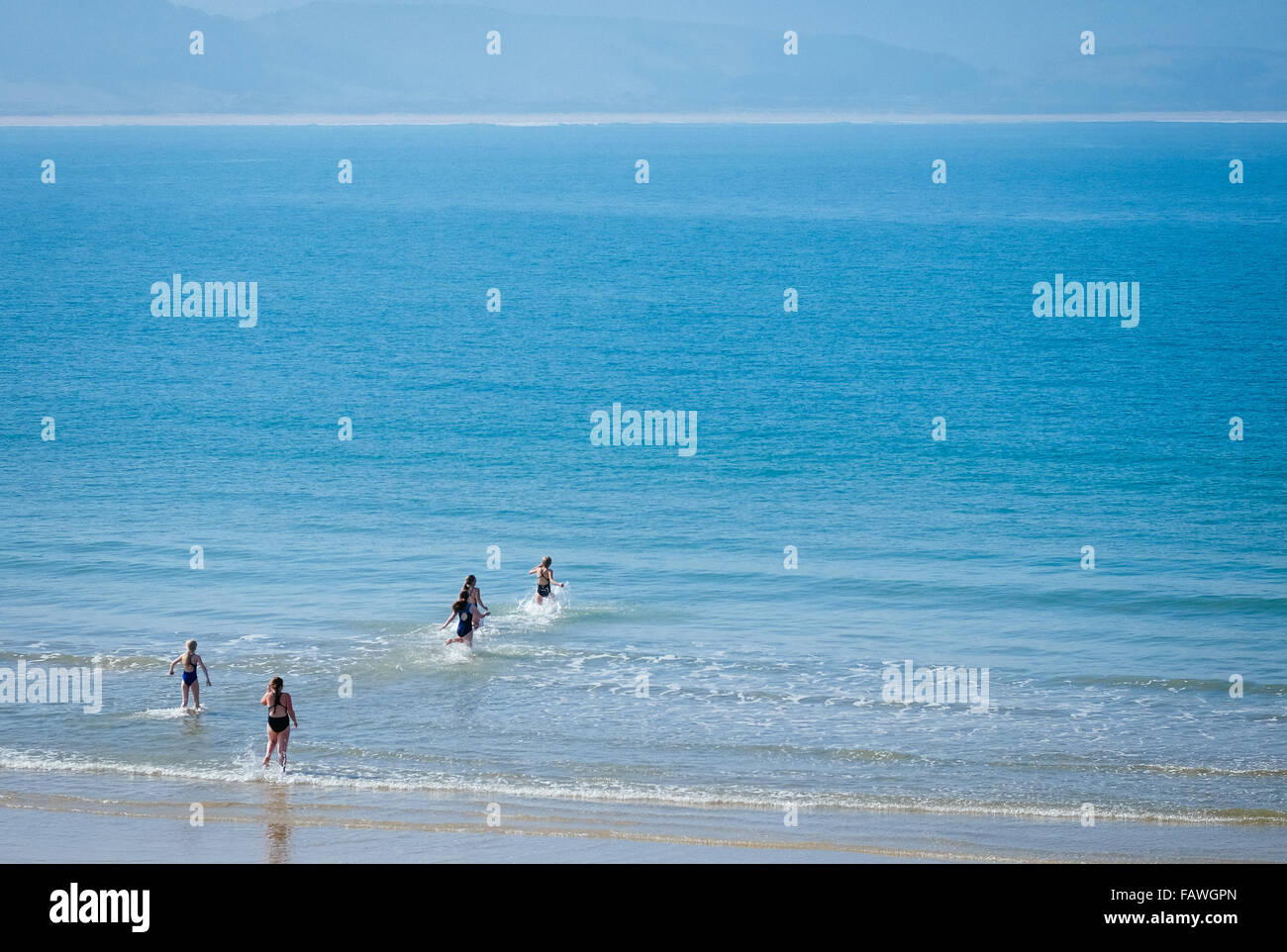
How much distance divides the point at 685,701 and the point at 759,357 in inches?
1717

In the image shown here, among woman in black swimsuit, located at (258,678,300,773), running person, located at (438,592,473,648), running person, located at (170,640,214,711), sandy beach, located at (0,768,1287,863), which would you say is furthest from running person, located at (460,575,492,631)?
sandy beach, located at (0,768,1287,863)

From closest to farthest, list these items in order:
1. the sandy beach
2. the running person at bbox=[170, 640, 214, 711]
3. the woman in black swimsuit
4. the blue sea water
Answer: the sandy beach < the woman in black swimsuit < the blue sea water < the running person at bbox=[170, 640, 214, 711]

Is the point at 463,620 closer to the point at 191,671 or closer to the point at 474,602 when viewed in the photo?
the point at 474,602

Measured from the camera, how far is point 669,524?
120 ft

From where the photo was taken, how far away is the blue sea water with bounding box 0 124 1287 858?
2033 centimetres

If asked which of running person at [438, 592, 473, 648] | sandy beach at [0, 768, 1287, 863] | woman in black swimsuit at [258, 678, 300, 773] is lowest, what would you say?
sandy beach at [0, 768, 1287, 863]

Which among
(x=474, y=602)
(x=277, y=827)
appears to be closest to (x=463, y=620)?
(x=474, y=602)

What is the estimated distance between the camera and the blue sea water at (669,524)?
2033 cm

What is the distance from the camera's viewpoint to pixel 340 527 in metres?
36.6

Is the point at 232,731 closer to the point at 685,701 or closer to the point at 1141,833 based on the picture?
the point at 685,701

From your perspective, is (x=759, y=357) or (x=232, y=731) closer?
(x=232, y=731)

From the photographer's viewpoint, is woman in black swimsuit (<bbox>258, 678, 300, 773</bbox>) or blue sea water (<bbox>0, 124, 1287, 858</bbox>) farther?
blue sea water (<bbox>0, 124, 1287, 858</bbox>)

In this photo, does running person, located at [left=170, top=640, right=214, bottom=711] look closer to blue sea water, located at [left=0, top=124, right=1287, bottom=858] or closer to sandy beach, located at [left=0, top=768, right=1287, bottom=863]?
blue sea water, located at [left=0, top=124, right=1287, bottom=858]
